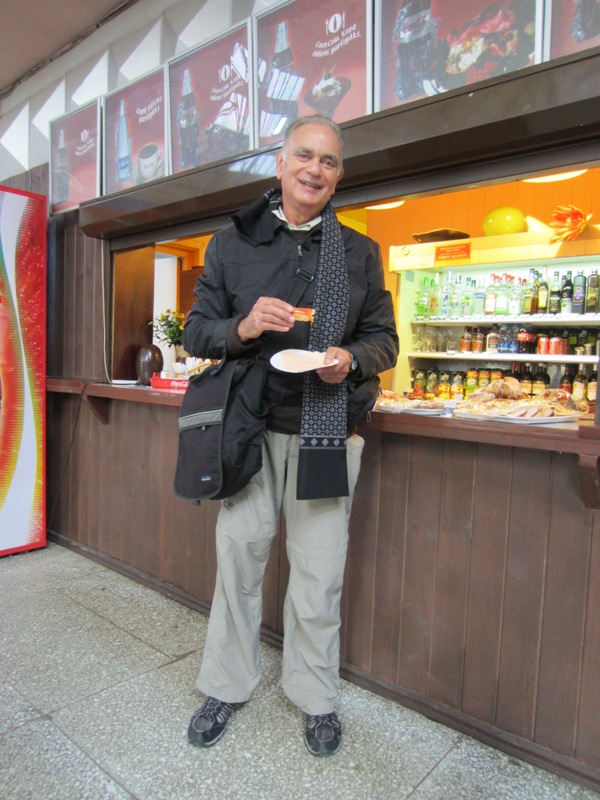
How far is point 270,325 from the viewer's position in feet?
4.62

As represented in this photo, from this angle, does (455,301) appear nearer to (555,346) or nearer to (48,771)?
(555,346)

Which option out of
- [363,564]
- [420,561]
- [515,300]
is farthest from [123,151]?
[515,300]

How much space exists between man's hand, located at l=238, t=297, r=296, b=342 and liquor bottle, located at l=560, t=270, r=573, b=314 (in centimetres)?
268

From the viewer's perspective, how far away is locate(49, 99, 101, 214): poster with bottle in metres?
3.07

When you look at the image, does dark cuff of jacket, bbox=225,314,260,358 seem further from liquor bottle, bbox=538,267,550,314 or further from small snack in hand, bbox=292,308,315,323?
liquor bottle, bbox=538,267,550,314

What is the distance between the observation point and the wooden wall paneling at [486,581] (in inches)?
67.3

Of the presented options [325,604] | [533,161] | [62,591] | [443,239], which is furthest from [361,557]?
[443,239]

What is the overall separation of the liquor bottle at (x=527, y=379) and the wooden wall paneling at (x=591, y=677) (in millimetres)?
2141

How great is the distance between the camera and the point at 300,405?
64.1 inches

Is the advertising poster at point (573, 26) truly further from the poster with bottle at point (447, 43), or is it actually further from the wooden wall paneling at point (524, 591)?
the wooden wall paneling at point (524, 591)

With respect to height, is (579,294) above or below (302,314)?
above

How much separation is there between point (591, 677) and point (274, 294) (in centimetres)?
135

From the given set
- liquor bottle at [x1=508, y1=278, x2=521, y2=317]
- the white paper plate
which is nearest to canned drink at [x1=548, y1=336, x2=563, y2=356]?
liquor bottle at [x1=508, y1=278, x2=521, y2=317]

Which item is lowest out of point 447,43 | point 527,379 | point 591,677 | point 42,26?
point 591,677
